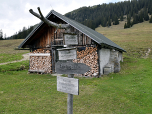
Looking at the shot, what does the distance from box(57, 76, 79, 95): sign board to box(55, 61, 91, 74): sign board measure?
0.75ft

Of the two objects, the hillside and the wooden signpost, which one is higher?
the hillside

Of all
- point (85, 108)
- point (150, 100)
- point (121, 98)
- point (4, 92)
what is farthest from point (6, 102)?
point (150, 100)

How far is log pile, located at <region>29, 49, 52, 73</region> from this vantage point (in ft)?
40.9

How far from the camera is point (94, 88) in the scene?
748 centimetres

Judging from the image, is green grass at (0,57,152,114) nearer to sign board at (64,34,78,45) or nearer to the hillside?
sign board at (64,34,78,45)

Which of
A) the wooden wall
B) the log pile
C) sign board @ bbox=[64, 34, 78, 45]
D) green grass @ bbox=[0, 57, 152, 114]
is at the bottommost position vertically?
green grass @ bbox=[0, 57, 152, 114]

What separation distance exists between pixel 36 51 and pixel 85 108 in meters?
9.54

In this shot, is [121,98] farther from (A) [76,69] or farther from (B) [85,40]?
(B) [85,40]

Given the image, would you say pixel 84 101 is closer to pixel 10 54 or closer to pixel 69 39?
pixel 69 39

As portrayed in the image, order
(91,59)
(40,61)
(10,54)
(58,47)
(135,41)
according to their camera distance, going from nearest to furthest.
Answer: (91,59), (58,47), (40,61), (10,54), (135,41)

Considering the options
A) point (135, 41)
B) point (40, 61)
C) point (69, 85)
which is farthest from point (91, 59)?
point (135, 41)

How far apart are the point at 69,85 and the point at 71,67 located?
49 cm

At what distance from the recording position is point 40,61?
12812 millimetres

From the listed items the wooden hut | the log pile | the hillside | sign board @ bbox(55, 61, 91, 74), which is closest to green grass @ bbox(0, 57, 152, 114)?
sign board @ bbox(55, 61, 91, 74)
